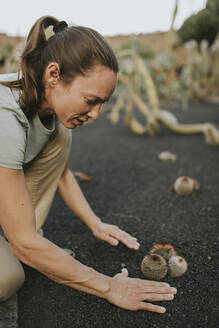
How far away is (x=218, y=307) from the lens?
117 cm

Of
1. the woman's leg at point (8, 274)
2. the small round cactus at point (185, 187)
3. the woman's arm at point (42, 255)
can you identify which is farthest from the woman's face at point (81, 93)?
the small round cactus at point (185, 187)

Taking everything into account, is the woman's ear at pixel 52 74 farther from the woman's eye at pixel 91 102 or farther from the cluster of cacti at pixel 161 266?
the cluster of cacti at pixel 161 266

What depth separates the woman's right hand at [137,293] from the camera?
3.76 feet

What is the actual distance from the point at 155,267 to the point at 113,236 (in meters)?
0.34

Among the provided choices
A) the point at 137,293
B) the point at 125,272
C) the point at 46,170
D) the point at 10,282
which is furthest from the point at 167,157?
the point at 10,282

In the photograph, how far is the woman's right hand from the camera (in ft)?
3.76

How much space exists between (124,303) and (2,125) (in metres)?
0.83

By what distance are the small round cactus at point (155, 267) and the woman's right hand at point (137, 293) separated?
8 centimetres

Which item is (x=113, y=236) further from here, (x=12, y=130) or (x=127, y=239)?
(x=12, y=130)

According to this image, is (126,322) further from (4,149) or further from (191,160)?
(191,160)

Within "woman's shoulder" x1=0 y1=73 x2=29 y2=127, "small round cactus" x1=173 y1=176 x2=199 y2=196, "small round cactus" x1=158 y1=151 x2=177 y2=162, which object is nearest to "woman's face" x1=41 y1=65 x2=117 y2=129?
"woman's shoulder" x1=0 y1=73 x2=29 y2=127

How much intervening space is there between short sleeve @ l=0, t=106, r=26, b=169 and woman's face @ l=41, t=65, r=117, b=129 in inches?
7.3

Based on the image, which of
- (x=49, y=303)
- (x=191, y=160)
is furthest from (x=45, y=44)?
(x=191, y=160)

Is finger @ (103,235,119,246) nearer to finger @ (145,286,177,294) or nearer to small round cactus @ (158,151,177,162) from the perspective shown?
finger @ (145,286,177,294)
